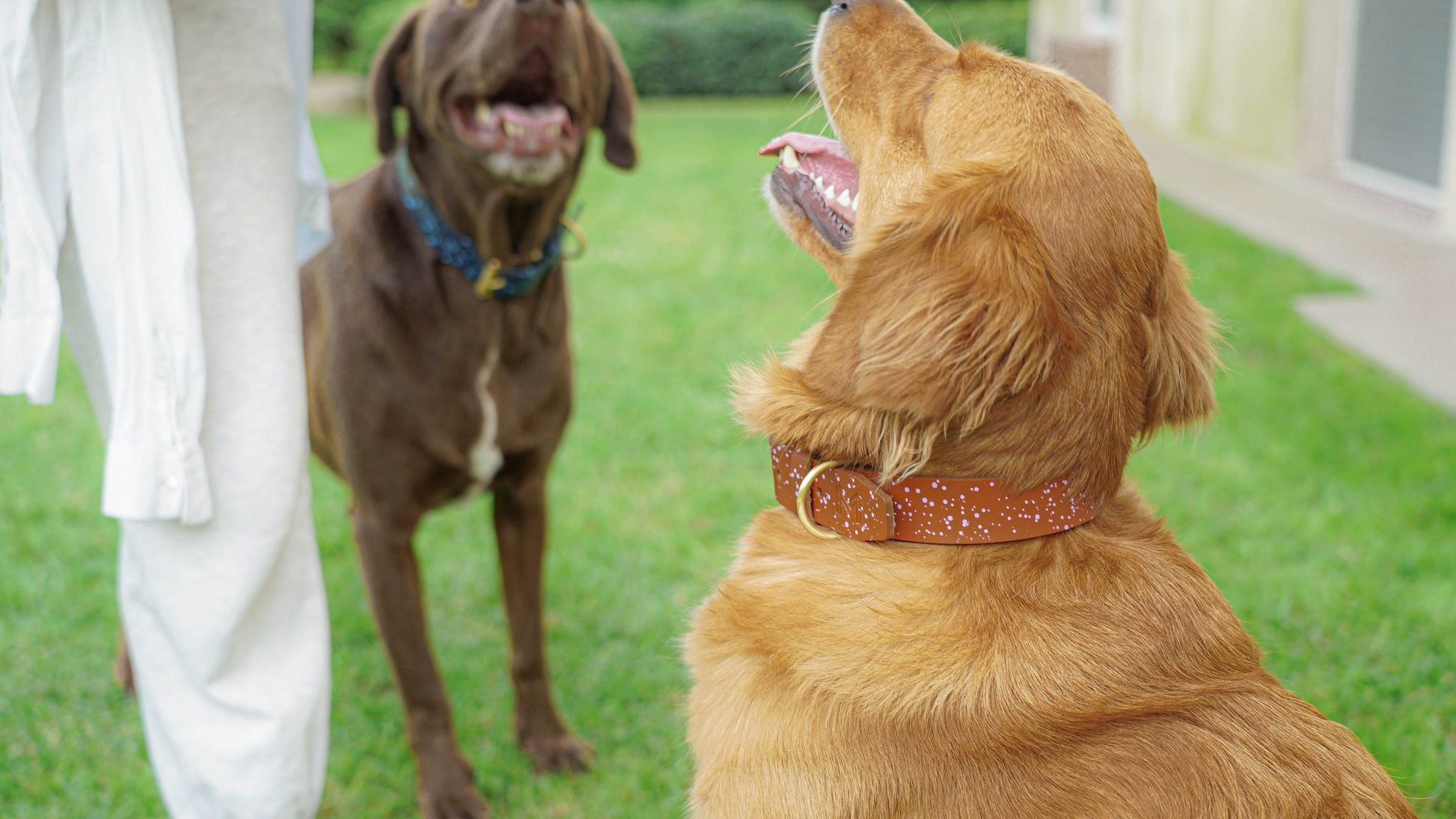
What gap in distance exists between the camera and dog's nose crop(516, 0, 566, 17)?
2.99 m

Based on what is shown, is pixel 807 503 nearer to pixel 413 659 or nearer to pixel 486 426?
pixel 486 426

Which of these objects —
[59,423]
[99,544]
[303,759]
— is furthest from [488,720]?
[59,423]

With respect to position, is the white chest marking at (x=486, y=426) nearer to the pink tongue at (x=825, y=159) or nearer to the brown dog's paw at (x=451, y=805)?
the brown dog's paw at (x=451, y=805)

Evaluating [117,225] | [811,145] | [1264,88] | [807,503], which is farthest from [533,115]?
[1264,88]

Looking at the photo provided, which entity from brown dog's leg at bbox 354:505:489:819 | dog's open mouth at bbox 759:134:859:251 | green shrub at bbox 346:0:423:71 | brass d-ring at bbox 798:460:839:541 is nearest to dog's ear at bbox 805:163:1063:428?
brass d-ring at bbox 798:460:839:541

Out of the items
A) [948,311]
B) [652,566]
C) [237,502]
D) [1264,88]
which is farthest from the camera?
[1264,88]

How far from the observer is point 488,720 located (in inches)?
137

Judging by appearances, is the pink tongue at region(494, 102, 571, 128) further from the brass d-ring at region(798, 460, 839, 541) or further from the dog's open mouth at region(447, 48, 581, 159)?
the brass d-ring at region(798, 460, 839, 541)

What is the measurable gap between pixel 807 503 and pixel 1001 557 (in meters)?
0.33

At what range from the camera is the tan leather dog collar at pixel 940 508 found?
1.83m

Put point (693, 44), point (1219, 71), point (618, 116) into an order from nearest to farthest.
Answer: point (618, 116) → point (1219, 71) → point (693, 44)

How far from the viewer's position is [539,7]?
9.84 ft

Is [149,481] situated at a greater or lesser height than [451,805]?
greater

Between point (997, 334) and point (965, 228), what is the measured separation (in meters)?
0.18
